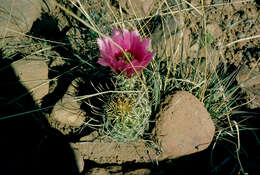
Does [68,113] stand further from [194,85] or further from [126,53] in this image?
[194,85]

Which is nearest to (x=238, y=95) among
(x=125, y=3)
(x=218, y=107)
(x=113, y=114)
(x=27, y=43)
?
(x=218, y=107)

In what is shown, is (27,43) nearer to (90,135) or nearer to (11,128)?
(11,128)

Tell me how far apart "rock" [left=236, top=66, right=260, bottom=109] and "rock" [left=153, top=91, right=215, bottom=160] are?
390mm

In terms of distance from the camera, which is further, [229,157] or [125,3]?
[125,3]

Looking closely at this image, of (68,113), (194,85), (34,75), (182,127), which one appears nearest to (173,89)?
(194,85)

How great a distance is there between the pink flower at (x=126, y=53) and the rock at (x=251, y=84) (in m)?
0.68

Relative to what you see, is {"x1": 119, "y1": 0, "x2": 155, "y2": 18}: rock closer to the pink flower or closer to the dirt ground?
the dirt ground

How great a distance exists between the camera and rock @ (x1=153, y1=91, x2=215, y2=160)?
1.09 m

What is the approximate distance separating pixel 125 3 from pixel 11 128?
1.11m

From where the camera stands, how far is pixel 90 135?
1.20 metres

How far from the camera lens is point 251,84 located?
4.50ft

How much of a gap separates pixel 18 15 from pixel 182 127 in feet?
4.52

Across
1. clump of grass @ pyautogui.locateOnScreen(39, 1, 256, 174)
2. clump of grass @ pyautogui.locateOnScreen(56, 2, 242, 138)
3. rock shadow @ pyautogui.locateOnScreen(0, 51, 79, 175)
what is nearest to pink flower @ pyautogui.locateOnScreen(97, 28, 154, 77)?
clump of grass @ pyautogui.locateOnScreen(39, 1, 256, 174)

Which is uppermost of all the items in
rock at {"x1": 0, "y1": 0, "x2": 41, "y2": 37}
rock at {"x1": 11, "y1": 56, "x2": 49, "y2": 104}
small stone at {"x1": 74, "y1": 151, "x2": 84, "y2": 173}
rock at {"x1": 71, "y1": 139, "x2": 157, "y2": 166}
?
rock at {"x1": 0, "y1": 0, "x2": 41, "y2": 37}
